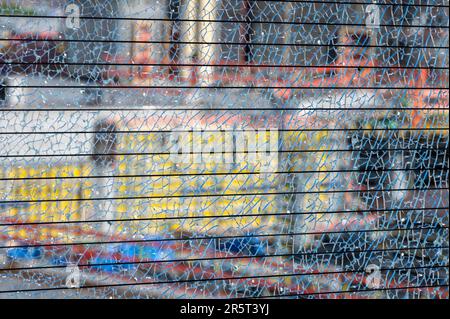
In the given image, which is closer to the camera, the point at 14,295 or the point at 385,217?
the point at 14,295

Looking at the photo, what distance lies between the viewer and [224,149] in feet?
11.5

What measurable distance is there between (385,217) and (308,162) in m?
0.58

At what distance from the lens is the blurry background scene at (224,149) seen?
3320 millimetres

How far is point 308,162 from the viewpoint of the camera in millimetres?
3568

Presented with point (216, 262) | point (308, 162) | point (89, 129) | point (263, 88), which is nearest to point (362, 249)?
point (308, 162)

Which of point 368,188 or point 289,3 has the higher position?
point 289,3

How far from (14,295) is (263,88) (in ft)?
5.81

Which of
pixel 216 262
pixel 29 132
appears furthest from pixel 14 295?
pixel 216 262

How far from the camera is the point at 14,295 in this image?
11.1 ft

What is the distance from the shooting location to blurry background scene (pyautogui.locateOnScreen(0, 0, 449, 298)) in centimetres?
332

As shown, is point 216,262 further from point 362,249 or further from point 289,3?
point 289,3

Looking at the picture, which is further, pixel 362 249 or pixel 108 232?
pixel 362 249
